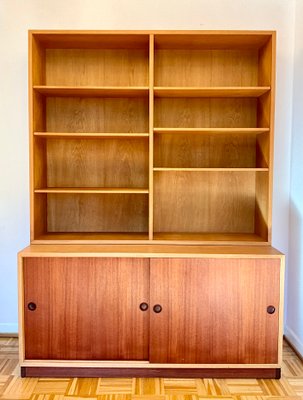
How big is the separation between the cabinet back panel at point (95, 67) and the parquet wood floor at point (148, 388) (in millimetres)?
1951

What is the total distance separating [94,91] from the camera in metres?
2.37

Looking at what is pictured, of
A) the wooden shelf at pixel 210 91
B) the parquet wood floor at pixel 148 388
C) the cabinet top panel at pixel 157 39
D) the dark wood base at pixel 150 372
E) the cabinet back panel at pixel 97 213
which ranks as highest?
the cabinet top panel at pixel 157 39

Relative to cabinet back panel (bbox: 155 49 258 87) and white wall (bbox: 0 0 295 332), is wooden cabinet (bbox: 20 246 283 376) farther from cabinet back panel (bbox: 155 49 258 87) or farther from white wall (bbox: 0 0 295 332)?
cabinet back panel (bbox: 155 49 258 87)

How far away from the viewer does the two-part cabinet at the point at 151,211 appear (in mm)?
2088

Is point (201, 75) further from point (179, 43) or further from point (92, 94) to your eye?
point (92, 94)

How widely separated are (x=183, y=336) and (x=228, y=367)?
0.32 metres

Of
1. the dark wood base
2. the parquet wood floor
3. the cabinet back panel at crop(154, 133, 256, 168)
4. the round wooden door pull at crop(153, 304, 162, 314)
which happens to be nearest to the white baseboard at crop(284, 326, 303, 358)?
the parquet wood floor

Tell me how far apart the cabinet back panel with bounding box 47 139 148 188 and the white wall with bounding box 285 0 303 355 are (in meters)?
1.06

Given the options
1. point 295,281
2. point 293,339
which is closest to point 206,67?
point 295,281

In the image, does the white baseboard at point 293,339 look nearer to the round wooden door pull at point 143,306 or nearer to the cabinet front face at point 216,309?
the cabinet front face at point 216,309

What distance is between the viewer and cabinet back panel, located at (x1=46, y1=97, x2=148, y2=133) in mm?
2588

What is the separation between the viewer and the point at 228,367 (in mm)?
2098

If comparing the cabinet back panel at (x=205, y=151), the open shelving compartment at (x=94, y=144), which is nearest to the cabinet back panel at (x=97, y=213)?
the open shelving compartment at (x=94, y=144)
